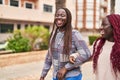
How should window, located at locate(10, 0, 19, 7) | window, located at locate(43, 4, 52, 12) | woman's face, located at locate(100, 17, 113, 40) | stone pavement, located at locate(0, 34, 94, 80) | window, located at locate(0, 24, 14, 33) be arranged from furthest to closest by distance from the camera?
window, located at locate(43, 4, 52, 12)
window, located at locate(10, 0, 19, 7)
window, located at locate(0, 24, 14, 33)
stone pavement, located at locate(0, 34, 94, 80)
woman's face, located at locate(100, 17, 113, 40)

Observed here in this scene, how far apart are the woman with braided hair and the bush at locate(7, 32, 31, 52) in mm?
14356

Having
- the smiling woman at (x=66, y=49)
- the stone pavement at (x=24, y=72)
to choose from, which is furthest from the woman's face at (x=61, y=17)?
the stone pavement at (x=24, y=72)

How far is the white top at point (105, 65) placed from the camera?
323 centimetres

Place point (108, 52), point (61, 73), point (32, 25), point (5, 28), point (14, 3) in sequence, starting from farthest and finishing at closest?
point (32, 25) < point (14, 3) < point (5, 28) < point (61, 73) < point (108, 52)

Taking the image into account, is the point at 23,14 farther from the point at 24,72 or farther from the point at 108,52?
the point at 108,52

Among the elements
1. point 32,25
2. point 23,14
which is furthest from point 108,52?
point 32,25

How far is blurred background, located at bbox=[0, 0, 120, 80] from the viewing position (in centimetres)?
1383

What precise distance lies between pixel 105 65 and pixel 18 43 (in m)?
14.8

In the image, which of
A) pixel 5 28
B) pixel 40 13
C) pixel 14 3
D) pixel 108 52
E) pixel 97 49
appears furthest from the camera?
pixel 40 13

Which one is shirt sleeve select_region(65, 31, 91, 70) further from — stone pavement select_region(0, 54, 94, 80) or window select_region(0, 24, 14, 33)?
window select_region(0, 24, 14, 33)

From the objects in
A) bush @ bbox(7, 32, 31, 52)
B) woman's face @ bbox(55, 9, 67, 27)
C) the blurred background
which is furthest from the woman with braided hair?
bush @ bbox(7, 32, 31, 52)

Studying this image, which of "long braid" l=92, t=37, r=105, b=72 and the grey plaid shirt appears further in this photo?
the grey plaid shirt

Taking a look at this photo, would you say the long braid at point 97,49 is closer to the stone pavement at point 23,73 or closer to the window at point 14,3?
the stone pavement at point 23,73

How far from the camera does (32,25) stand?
1539 inches
